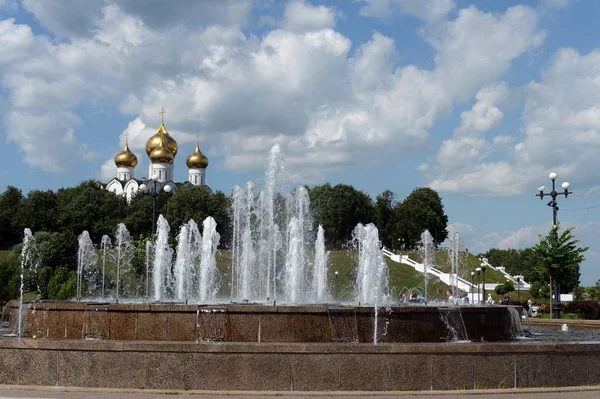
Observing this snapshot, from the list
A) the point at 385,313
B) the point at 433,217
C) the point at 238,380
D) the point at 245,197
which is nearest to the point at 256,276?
the point at 245,197

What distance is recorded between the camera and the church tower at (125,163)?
10468 centimetres

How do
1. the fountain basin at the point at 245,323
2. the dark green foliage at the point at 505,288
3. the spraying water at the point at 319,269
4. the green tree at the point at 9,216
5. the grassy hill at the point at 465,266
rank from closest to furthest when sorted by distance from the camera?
the fountain basin at the point at 245,323 < the spraying water at the point at 319,269 < the dark green foliage at the point at 505,288 < the grassy hill at the point at 465,266 < the green tree at the point at 9,216

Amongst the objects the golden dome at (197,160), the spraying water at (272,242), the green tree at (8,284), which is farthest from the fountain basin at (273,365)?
the golden dome at (197,160)

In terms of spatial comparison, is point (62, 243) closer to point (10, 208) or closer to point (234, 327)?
point (10, 208)

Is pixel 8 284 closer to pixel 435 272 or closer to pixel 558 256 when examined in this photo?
pixel 558 256

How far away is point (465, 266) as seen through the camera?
6906 cm

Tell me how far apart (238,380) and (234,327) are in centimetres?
226

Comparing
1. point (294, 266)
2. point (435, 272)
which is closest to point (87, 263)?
point (435, 272)

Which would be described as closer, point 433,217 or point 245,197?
point 245,197

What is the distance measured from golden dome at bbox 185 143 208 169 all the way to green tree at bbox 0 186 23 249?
23.8 metres

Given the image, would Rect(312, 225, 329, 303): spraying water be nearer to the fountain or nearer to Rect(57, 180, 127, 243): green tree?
the fountain

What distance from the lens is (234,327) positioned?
41.2ft

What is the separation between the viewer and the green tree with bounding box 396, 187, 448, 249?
8081 centimetres

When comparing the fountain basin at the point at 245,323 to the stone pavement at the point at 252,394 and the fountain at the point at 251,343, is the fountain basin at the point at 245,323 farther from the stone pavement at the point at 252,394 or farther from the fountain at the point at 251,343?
the stone pavement at the point at 252,394
